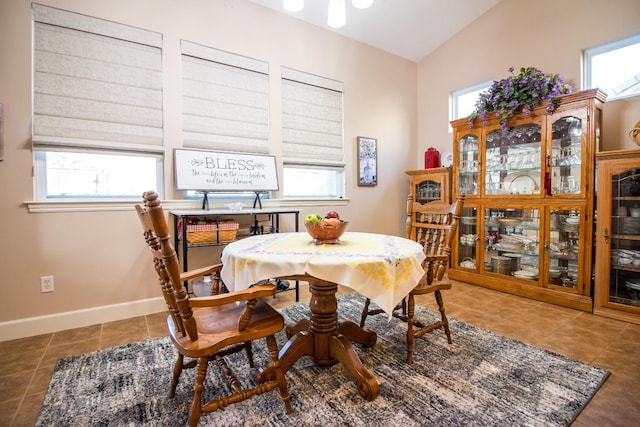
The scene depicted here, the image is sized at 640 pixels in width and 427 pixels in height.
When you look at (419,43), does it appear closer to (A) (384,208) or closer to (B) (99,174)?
(A) (384,208)

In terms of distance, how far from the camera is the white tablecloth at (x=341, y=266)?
137 centimetres

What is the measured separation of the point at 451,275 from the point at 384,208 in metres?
1.20

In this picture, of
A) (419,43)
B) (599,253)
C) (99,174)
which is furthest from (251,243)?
(419,43)

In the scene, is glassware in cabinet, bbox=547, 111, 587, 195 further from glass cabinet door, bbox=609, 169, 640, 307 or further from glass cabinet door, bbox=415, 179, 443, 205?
glass cabinet door, bbox=415, 179, 443, 205

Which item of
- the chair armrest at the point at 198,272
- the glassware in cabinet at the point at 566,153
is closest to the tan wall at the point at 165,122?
the chair armrest at the point at 198,272

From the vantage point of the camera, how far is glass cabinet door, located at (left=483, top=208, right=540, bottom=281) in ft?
10.4

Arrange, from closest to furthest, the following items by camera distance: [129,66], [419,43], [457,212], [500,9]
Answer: [457,212]
[129,66]
[500,9]
[419,43]

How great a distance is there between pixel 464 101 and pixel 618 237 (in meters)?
2.38

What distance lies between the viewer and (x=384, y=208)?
431 centimetres

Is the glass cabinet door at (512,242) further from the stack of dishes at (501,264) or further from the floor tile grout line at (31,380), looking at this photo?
the floor tile grout line at (31,380)

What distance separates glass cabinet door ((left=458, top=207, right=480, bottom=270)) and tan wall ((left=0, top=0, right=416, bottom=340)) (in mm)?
1184

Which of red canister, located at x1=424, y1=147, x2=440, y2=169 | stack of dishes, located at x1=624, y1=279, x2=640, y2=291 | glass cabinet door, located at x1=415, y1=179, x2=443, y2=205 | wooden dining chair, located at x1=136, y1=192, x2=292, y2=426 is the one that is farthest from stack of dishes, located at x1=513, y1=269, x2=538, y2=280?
wooden dining chair, located at x1=136, y1=192, x2=292, y2=426

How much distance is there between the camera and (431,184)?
4.09 m

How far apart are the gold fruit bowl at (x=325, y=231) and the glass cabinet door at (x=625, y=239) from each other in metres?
2.45
